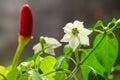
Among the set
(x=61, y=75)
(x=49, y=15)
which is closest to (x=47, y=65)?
(x=61, y=75)

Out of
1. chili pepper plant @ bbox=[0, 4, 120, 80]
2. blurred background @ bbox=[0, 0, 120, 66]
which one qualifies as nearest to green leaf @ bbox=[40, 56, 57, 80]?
chili pepper plant @ bbox=[0, 4, 120, 80]

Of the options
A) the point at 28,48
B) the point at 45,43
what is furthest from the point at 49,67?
the point at 28,48

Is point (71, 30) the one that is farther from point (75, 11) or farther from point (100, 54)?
point (75, 11)

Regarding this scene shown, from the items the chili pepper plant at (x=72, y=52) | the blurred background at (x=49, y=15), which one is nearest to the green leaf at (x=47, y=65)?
the chili pepper plant at (x=72, y=52)

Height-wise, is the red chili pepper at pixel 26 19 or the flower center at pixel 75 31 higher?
the red chili pepper at pixel 26 19

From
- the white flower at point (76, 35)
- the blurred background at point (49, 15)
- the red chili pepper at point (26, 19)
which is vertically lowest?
the white flower at point (76, 35)

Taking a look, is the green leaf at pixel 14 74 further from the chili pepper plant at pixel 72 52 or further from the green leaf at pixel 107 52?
the green leaf at pixel 107 52

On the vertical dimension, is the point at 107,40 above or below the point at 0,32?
below
